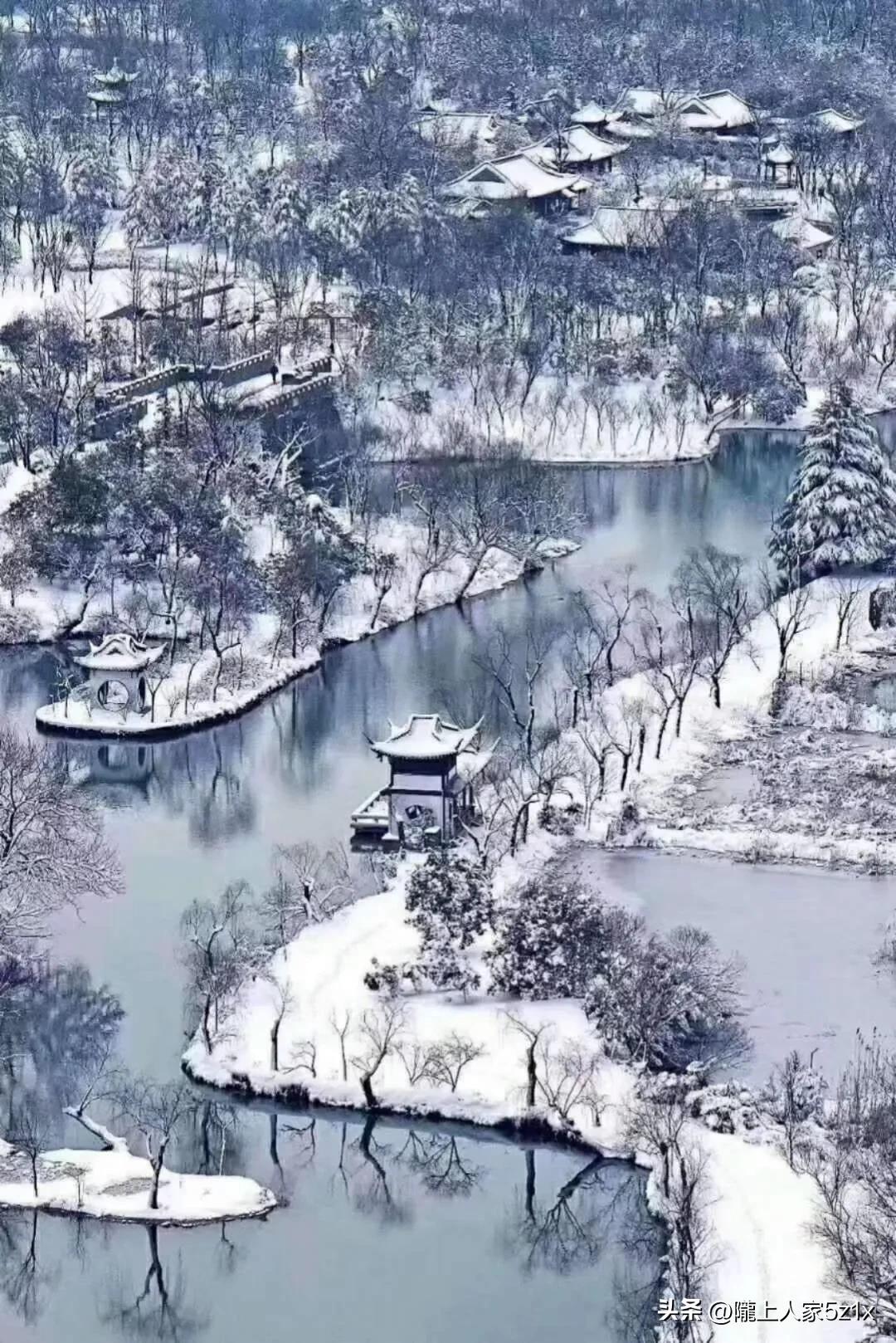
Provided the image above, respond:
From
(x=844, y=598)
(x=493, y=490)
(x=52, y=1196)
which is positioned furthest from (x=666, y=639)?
(x=52, y=1196)

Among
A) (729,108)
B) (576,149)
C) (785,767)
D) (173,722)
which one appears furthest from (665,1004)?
(729,108)

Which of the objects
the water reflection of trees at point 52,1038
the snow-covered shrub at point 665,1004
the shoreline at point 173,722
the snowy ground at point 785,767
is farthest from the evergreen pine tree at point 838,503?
the water reflection of trees at point 52,1038

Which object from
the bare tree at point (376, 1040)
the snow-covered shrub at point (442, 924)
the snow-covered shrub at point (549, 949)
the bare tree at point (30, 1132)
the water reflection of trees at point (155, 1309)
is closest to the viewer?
the water reflection of trees at point (155, 1309)

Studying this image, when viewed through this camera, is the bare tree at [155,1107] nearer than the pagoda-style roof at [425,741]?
Yes

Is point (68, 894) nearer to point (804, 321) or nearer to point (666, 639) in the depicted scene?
point (666, 639)

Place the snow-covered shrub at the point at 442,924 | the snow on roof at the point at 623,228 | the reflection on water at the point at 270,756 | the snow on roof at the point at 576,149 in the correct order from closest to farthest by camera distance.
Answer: the snow-covered shrub at the point at 442,924
the reflection on water at the point at 270,756
the snow on roof at the point at 623,228
the snow on roof at the point at 576,149

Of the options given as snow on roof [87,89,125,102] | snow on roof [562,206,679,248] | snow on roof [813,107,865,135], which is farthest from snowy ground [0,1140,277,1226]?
snow on roof [813,107,865,135]

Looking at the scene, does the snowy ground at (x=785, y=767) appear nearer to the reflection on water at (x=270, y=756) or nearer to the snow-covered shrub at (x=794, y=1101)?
the reflection on water at (x=270, y=756)

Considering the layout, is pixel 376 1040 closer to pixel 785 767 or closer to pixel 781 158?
pixel 785 767

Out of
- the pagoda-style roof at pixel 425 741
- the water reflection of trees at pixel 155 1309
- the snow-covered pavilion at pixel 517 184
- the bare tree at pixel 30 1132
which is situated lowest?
the water reflection of trees at pixel 155 1309
